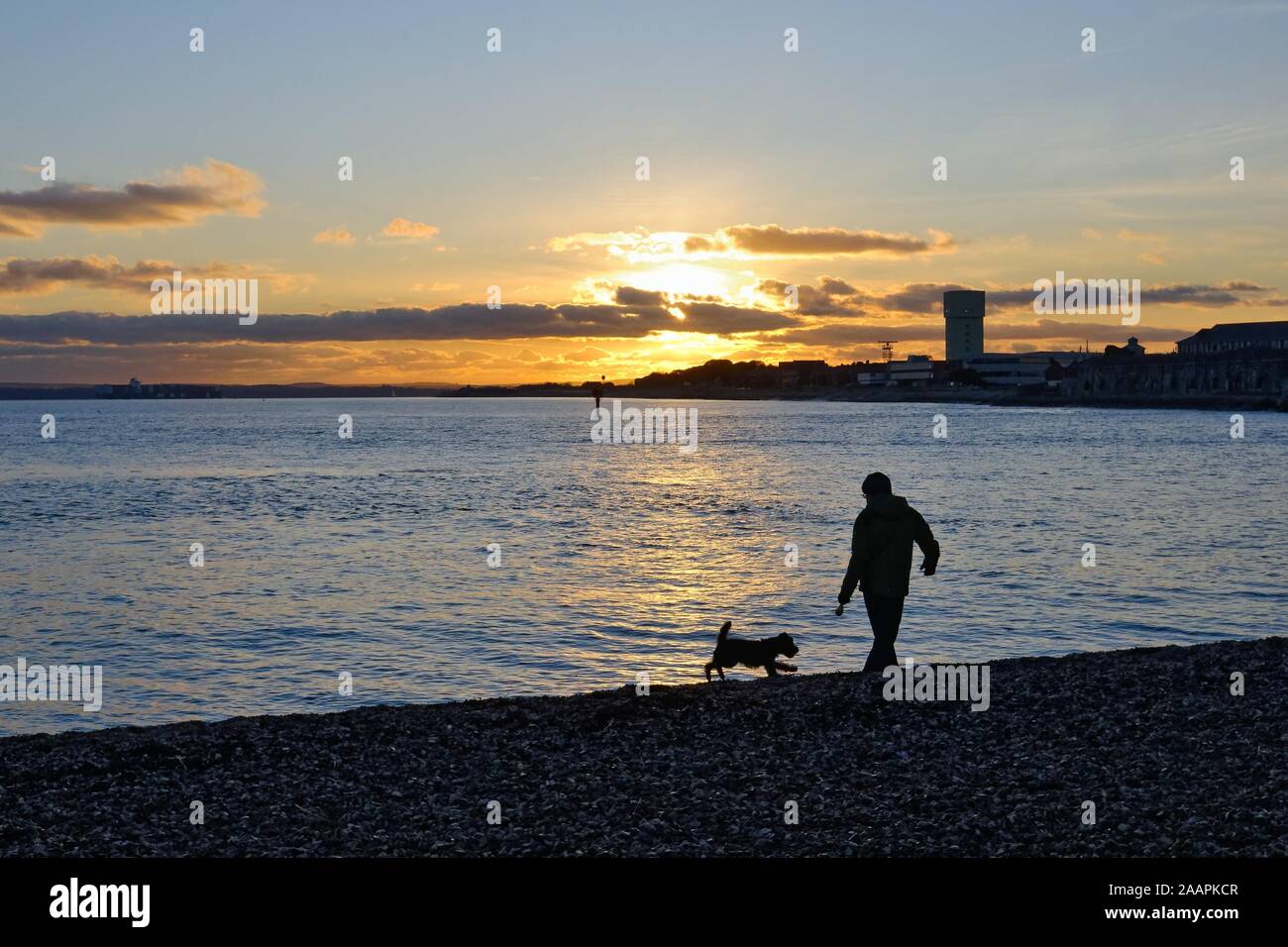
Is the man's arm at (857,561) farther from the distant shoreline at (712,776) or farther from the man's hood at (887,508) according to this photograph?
the distant shoreline at (712,776)

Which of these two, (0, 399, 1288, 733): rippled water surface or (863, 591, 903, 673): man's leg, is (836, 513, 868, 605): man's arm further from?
(0, 399, 1288, 733): rippled water surface

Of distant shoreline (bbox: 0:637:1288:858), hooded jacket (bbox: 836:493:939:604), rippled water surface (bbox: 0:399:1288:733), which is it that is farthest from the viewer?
rippled water surface (bbox: 0:399:1288:733)

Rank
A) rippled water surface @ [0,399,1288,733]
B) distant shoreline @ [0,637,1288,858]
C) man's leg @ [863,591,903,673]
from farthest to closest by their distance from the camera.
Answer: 1. rippled water surface @ [0,399,1288,733]
2. man's leg @ [863,591,903,673]
3. distant shoreline @ [0,637,1288,858]

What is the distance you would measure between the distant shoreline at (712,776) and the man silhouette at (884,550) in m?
1.25

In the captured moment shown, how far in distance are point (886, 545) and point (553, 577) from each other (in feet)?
61.2

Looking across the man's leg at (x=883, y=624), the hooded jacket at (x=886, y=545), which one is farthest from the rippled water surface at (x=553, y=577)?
the hooded jacket at (x=886, y=545)

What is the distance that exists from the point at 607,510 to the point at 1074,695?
41101 mm

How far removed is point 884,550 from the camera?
1380cm

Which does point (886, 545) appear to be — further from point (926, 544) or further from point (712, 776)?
point (712, 776)

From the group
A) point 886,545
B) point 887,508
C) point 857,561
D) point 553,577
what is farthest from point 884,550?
point 553,577

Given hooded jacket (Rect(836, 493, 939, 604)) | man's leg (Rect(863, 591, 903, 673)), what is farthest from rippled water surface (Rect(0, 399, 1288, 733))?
hooded jacket (Rect(836, 493, 939, 604))

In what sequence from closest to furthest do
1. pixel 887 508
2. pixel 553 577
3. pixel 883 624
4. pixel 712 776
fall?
pixel 712 776
pixel 887 508
pixel 883 624
pixel 553 577

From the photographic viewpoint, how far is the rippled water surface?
20.5 m
